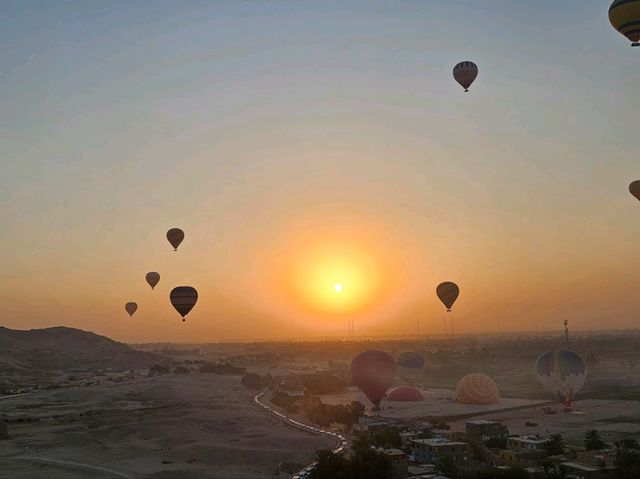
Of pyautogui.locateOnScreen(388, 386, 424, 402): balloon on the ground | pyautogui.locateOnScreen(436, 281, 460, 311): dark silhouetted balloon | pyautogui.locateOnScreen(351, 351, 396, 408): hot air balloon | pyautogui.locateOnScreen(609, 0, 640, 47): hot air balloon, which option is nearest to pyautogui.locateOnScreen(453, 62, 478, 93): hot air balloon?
pyautogui.locateOnScreen(609, 0, 640, 47): hot air balloon

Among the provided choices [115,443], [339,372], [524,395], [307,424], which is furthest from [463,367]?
[115,443]

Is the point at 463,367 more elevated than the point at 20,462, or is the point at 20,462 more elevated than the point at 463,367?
the point at 463,367

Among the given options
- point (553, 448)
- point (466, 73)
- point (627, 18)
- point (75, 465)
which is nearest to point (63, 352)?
point (75, 465)

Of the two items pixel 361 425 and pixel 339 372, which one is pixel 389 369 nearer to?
pixel 361 425

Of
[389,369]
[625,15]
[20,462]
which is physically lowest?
[20,462]

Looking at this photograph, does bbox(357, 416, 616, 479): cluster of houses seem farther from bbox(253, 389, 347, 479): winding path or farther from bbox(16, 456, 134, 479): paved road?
bbox(16, 456, 134, 479): paved road

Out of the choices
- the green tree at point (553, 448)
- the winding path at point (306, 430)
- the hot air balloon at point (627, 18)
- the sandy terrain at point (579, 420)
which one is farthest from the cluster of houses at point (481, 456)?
the hot air balloon at point (627, 18)
